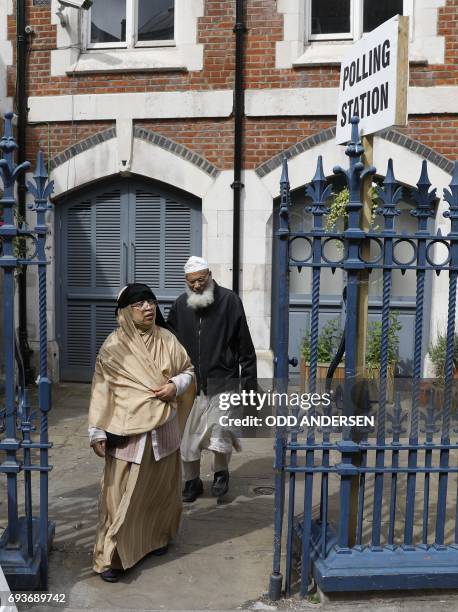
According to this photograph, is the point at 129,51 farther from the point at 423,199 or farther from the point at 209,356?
the point at 423,199

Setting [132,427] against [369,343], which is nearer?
[132,427]

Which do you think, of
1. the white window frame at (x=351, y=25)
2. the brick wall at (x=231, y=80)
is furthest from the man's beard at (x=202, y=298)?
the white window frame at (x=351, y=25)

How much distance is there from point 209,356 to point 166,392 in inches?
44.0

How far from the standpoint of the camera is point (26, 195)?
8805mm

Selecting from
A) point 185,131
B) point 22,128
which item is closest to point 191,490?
point 185,131

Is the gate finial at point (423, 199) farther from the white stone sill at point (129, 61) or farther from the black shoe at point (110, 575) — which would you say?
the white stone sill at point (129, 61)

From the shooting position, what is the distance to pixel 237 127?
27.1 feet

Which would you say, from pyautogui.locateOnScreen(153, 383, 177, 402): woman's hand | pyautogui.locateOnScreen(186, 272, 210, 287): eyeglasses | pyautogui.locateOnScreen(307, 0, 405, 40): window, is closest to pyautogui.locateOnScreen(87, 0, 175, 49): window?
pyautogui.locateOnScreen(307, 0, 405, 40): window

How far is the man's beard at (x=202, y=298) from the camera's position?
4.87 m

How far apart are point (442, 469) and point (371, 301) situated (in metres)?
5.16

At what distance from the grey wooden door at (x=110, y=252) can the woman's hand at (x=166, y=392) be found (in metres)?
5.01

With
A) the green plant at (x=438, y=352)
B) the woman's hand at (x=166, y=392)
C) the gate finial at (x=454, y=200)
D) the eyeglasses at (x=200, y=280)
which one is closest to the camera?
the gate finial at (x=454, y=200)

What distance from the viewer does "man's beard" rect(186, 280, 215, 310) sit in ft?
16.0

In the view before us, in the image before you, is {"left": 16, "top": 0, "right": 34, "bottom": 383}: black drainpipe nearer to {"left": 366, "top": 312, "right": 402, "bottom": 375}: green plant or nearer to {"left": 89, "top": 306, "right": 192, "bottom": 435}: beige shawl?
{"left": 366, "top": 312, "right": 402, "bottom": 375}: green plant
